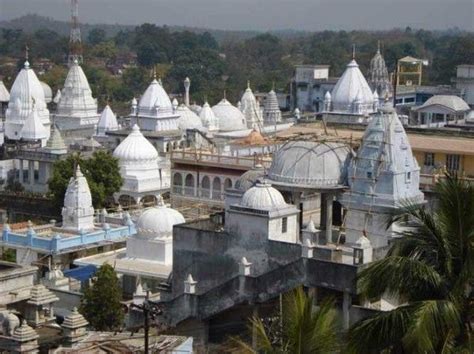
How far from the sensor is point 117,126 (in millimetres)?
48500

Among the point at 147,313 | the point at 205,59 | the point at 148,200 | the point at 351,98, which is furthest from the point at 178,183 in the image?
the point at 205,59

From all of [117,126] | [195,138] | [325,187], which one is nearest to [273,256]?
[325,187]

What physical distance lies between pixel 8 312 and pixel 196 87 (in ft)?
277

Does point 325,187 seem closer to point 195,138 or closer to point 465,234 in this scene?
point 465,234

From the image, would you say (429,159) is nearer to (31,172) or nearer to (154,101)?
(31,172)

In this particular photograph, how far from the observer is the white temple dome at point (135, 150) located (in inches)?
1551

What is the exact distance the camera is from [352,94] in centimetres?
4825

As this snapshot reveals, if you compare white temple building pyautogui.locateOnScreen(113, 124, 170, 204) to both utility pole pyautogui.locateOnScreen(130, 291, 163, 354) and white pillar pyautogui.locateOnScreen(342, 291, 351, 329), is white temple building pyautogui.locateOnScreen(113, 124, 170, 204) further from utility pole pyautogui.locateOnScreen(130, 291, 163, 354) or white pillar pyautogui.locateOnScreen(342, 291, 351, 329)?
white pillar pyautogui.locateOnScreen(342, 291, 351, 329)

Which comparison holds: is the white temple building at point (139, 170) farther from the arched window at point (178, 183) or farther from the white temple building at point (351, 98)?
the white temple building at point (351, 98)

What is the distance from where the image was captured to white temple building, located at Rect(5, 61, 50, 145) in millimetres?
49031

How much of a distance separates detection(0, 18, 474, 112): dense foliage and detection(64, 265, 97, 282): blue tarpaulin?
1849 inches

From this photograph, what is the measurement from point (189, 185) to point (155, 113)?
36.5ft

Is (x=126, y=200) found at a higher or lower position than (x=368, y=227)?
lower

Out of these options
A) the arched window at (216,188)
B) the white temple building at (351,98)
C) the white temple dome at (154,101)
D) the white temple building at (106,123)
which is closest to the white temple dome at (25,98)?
the white temple building at (106,123)
